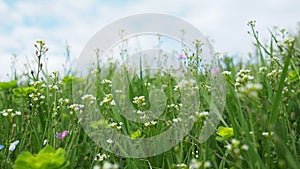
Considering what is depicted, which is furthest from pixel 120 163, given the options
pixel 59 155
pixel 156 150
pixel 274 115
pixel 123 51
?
pixel 123 51

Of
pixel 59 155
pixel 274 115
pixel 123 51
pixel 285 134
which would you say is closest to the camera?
pixel 59 155

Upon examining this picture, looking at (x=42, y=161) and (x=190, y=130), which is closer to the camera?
(x=42, y=161)

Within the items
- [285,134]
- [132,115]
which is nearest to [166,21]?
[132,115]

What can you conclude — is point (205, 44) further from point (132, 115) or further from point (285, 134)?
point (285, 134)

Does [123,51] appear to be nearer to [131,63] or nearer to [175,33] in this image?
[131,63]

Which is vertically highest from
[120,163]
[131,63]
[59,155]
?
[131,63]

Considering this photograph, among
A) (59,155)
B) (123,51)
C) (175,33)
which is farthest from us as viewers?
(123,51)

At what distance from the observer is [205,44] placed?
189 centimetres

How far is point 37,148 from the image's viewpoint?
4.61 feet

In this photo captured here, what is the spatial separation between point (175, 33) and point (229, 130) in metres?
0.73

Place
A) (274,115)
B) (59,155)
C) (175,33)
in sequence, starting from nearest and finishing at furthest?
(59,155)
(274,115)
(175,33)

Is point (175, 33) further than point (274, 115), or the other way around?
point (175, 33)

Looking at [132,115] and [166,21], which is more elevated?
[166,21]

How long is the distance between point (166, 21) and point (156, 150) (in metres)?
0.69
